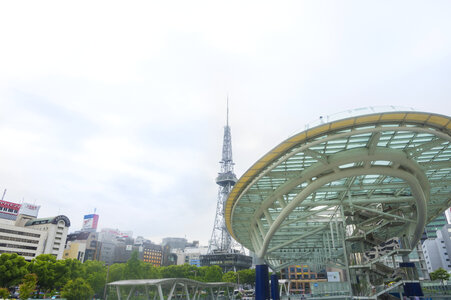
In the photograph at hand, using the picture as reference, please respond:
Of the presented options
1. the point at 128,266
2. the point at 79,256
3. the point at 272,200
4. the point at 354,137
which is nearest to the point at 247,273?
the point at 128,266

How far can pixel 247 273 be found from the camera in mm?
95875

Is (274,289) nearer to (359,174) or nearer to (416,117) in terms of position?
(359,174)

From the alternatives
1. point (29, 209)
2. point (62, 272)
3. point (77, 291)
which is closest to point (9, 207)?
point (29, 209)

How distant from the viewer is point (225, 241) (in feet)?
452

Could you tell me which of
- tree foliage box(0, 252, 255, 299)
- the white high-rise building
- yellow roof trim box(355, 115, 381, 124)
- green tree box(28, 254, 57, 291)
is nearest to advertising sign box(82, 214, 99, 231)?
tree foliage box(0, 252, 255, 299)

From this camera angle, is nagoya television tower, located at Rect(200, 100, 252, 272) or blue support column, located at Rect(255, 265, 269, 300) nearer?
blue support column, located at Rect(255, 265, 269, 300)

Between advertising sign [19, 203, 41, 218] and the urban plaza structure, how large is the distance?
348 feet

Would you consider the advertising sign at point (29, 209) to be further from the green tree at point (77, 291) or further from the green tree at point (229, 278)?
the green tree at point (77, 291)

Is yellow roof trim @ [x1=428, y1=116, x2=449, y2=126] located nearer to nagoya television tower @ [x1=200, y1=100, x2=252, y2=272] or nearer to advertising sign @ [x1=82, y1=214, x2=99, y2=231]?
nagoya television tower @ [x1=200, y1=100, x2=252, y2=272]

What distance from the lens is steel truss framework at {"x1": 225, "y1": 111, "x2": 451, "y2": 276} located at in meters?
19.4

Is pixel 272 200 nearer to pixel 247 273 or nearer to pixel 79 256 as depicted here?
pixel 247 273

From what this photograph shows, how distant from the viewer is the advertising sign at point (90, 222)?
6796 inches

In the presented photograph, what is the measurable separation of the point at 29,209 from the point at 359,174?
125259 millimetres

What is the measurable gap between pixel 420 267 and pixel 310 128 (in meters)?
82.8
